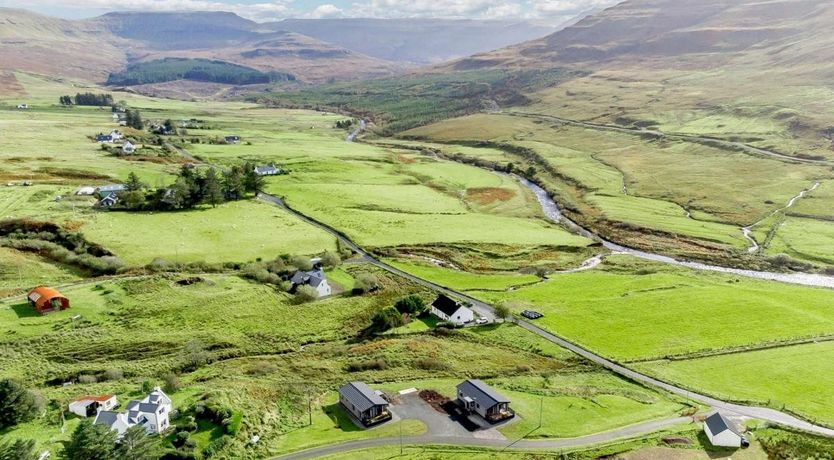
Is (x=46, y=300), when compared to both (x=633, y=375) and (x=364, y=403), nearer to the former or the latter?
(x=364, y=403)

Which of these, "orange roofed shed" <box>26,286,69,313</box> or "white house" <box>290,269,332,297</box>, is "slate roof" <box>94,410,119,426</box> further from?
"white house" <box>290,269,332,297</box>

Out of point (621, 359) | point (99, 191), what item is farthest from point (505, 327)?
point (99, 191)

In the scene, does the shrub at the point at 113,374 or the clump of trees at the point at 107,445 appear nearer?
the clump of trees at the point at 107,445

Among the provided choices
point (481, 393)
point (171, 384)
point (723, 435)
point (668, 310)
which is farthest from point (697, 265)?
point (171, 384)

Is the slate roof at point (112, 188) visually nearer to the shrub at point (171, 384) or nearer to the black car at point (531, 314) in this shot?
the shrub at point (171, 384)

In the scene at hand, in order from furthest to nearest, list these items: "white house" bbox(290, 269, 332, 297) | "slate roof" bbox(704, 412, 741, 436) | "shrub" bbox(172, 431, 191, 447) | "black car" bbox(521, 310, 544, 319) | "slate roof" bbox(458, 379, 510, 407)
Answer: "white house" bbox(290, 269, 332, 297), "black car" bbox(521, 310, 544, 319), "slate roof" bbox(458, 379, 510, 407), "slate roof" bbox(704, 412, 741, 436), "shrub" bbox(172, 431, 191, 447)

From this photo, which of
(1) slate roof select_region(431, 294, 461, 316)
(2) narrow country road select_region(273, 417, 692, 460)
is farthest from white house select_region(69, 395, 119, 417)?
(1) slate roof select_region(431, 294, 461, 316)

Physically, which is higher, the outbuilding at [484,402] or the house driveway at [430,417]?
the outbuilding at [484,402]

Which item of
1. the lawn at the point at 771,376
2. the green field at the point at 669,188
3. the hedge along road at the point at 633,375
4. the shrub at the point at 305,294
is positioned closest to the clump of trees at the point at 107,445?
the shrub at the point at 305,294
